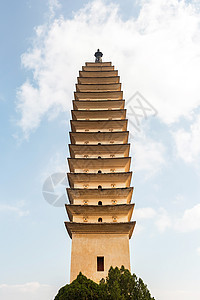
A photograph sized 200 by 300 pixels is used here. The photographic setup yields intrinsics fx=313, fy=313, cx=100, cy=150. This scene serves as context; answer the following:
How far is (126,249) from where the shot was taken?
17.4 m

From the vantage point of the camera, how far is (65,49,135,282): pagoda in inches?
679

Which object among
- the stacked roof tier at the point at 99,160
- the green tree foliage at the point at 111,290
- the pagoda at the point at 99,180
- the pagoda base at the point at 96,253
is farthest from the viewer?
the stacked roof tier at the point at 99,160

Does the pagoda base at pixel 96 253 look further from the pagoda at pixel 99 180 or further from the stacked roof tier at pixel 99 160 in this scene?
the stacked roof tier at pixel 99 160

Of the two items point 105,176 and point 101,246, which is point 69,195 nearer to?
point 105,176

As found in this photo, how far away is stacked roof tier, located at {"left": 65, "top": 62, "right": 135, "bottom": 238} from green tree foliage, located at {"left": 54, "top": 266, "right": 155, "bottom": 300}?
16.7 feet

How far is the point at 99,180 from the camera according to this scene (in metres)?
20.3

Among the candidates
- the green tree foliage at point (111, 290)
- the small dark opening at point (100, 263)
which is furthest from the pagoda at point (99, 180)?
the green tree foliage at point (111, 290)

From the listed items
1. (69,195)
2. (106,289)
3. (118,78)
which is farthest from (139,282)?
(118,78)

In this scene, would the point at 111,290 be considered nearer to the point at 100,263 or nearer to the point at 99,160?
the point at 100,263

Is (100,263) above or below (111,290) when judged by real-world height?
above

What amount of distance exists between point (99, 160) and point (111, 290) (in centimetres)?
1001

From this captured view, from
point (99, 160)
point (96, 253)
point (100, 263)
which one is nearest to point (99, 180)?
point (99, 160)

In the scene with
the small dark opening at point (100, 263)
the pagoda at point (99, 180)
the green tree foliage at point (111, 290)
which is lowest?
the green tree foliage at point (111, 290)

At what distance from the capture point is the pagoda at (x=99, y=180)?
1725 cm
